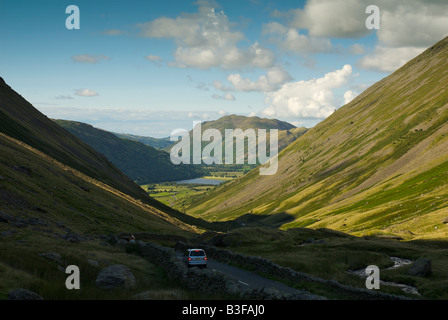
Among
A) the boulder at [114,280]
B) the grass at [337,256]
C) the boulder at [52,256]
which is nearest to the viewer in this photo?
the boulder at [114,280]

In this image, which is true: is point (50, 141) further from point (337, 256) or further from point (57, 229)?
point (337, 256)

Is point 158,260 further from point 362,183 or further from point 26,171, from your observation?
point 362,183

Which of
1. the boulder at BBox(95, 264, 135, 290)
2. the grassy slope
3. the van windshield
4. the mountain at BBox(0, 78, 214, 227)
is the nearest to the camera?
the grassy slope

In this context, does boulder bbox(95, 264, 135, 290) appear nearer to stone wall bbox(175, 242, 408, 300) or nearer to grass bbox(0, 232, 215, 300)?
grass bbox(0, 232, 215, 300)

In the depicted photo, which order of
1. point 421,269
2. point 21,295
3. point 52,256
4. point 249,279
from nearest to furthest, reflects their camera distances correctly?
1. point 21,295
2. point 52,256
3. point 249,279
4. point 421,269

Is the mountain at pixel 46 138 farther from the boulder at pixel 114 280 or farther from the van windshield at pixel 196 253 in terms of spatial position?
the boulder at pixel 114 280

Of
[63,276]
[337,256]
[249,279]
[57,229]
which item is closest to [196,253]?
[249,279]

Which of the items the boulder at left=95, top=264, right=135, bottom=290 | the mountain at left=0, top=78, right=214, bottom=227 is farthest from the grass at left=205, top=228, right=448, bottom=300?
the mountain at left=0, top=78, right=214, bottom=227

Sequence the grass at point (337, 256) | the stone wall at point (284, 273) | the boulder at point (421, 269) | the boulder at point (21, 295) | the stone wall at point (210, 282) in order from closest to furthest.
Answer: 1. the boulder at point (21, 295)
2. the stone wall at point (210, 282)
3. the stone wall at point (284, 273)
4. the grass at point (337, 256)
5. the boulder at point (421, 269)

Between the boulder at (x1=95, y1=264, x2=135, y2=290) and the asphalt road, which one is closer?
the boulder at (x1=95, y1=264, x2=135, y2=290)

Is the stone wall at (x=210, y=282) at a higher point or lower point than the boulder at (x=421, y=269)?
higher

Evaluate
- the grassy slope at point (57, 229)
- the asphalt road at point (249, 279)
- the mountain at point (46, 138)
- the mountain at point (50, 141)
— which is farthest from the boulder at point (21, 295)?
the mountain at point (46, 138)
